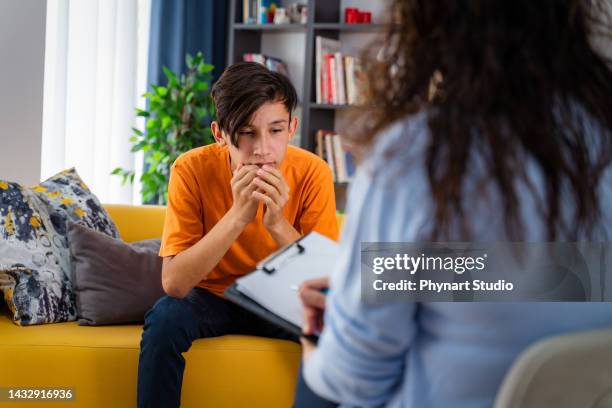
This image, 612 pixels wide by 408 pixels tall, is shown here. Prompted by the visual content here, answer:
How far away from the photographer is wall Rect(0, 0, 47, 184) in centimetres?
282

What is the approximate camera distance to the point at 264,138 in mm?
1771

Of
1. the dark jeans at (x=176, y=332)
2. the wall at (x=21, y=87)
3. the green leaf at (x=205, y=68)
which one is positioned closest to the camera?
the dark jeans at (x=176, y=332)

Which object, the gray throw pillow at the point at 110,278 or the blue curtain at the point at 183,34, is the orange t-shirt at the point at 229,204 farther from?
the blue curtain at the point at 183,34

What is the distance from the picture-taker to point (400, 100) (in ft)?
2.55

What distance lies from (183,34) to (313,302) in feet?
10.8

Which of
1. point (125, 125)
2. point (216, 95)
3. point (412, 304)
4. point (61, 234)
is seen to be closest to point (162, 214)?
point (61, 234)

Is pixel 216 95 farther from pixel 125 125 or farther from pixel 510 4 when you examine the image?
pixel 125 125

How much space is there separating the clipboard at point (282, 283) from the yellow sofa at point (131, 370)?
2.88 ft

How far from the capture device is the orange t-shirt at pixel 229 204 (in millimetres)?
1865

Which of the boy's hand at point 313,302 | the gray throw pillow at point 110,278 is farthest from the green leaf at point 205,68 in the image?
the boy's hand at point 313,302

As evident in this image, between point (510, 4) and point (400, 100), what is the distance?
0.13 metres

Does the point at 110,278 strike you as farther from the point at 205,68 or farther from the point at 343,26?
the point at 343,26

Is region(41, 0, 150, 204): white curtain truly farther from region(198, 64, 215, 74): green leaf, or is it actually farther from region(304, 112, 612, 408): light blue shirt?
region(304, 112, 612, 408): light blue shirt

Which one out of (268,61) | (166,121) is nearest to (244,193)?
(166,121)
